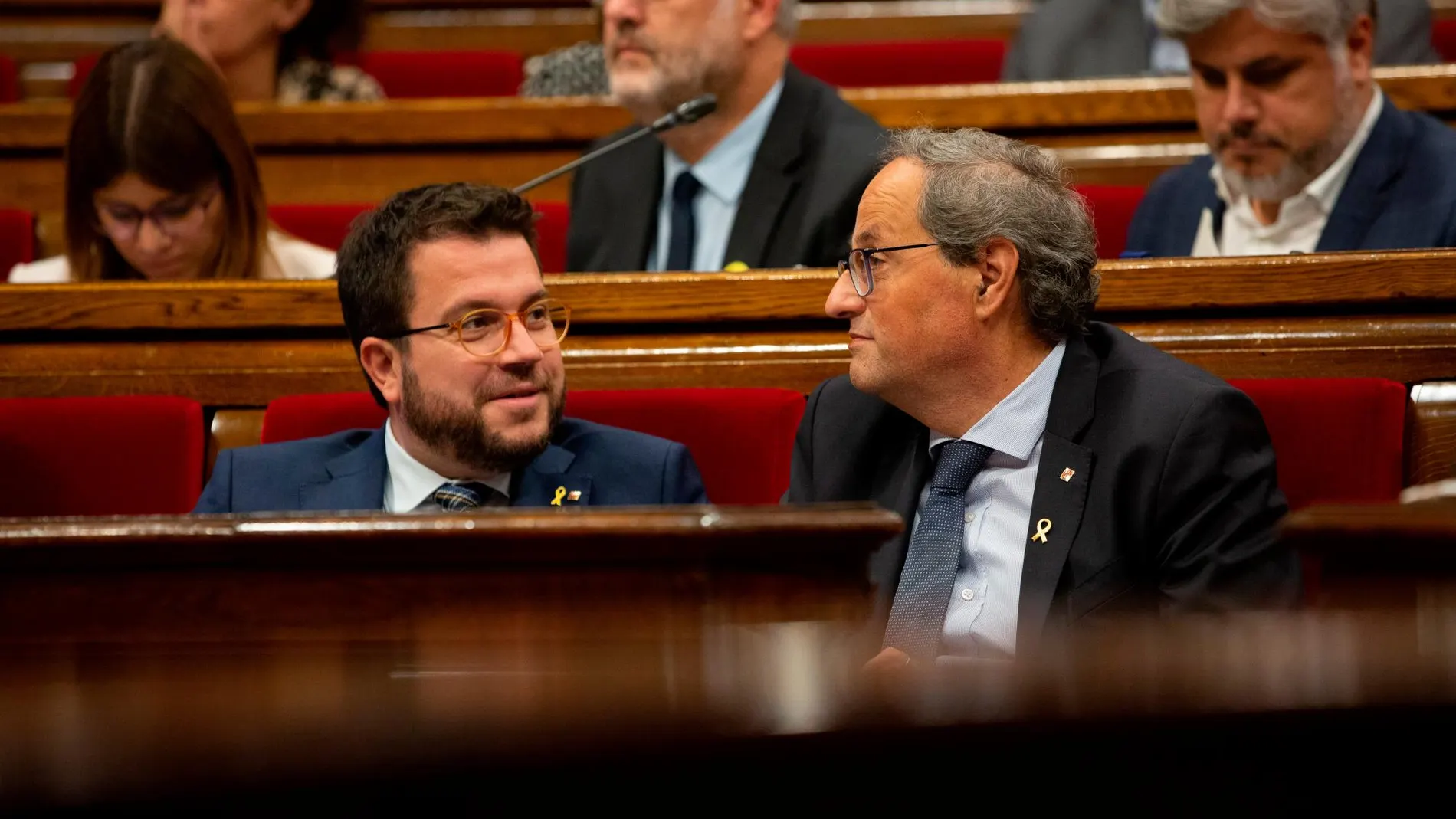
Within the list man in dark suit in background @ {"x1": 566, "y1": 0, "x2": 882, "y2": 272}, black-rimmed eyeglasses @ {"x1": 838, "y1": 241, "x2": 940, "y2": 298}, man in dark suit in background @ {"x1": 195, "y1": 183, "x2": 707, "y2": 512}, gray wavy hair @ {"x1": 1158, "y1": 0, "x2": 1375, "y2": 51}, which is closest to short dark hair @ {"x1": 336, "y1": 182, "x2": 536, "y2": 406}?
man in dark suit in background @ {"x1": 195, "y1": 183, "x2": 707, "y2": 512}

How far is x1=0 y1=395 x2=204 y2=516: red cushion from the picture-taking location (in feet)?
4.08

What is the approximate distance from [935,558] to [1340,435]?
0.32 meters

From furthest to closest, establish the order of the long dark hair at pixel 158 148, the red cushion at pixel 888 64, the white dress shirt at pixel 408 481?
the red cushion at pixel 888 64 < the long dark hair at pixel 158 148 < the white dress shirt at pixel 408 481

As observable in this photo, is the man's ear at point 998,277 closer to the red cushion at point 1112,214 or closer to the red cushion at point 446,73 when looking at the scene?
the red cushion at point 1112,214

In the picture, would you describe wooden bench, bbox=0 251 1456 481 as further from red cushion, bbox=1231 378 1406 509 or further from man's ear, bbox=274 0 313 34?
man's ear, bbox=274 0 313 34

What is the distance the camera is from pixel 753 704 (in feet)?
1.15

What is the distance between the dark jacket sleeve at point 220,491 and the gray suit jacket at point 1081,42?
54.8 inches

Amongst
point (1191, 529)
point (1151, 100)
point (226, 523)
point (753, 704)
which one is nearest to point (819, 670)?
point (753, 704)

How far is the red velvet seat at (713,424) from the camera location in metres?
1.19

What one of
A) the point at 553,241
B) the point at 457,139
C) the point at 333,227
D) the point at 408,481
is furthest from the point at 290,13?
the point at 408,481

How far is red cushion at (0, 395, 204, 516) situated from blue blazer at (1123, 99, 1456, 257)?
33.7 inches

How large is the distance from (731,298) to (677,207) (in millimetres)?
436

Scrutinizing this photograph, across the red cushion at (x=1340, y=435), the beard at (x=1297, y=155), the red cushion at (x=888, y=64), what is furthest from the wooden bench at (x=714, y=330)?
the red cushion at (x=888, y=64)

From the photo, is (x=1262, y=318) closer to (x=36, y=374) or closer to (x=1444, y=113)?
(x=1444, y=113)
